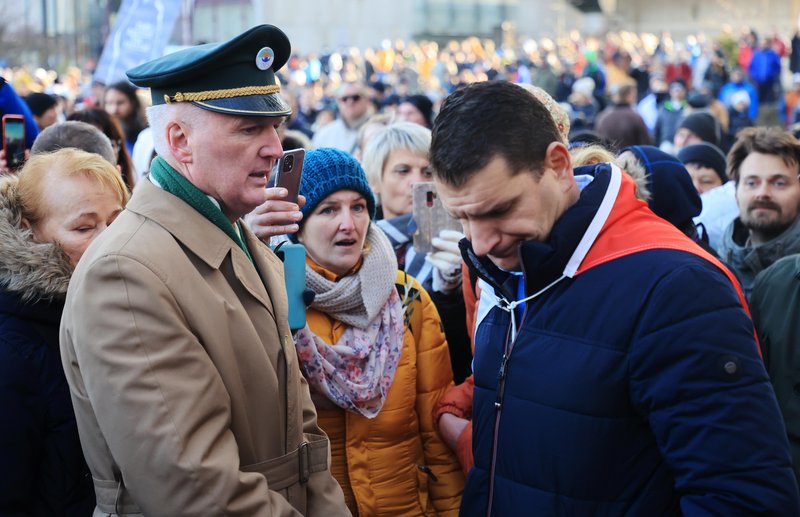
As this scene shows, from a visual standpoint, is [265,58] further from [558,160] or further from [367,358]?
[367,358]

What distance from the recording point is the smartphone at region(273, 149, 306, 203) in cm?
296

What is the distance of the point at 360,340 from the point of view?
10.6 ft

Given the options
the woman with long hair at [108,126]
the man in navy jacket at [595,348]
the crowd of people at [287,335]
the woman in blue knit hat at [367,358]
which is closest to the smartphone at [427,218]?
the woman in blue knit hat at [367,358]

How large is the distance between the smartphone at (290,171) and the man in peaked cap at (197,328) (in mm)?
449

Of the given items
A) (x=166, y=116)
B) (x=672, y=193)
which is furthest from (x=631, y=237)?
(x=672, y=193)

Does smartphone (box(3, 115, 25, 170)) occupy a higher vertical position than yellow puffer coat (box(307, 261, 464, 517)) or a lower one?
higher

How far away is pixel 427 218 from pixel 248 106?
1458 millimetres

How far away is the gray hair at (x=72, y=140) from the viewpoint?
4.22 m

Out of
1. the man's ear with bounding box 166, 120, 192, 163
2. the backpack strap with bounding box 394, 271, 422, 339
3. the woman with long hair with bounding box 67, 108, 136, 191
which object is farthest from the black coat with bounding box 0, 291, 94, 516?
the woman with long hair with bounding box 67, 108, 136, 191

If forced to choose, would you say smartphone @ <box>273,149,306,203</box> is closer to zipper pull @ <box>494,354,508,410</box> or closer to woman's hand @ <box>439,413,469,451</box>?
woman's hand @ <box>439,413,469,451</box>

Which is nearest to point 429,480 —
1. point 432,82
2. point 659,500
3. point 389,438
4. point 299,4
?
point 389,438

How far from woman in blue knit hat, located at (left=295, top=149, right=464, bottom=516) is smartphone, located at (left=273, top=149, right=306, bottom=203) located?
37 centimetres

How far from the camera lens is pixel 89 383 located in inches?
81.8

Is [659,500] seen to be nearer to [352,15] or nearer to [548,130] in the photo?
[548,130]
